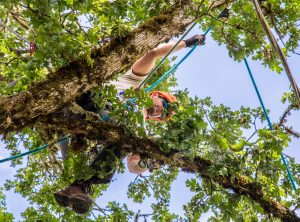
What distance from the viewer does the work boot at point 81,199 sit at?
420cm

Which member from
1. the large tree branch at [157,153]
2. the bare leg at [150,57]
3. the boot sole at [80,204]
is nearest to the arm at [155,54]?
the bare leg at [150,57]

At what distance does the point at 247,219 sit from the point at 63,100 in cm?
260

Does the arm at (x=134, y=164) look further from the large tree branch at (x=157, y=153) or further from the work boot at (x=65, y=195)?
the work boot at (x=65, y=195)

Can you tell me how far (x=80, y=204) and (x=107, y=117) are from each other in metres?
1.06

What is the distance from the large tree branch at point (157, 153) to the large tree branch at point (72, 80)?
1.23 ft

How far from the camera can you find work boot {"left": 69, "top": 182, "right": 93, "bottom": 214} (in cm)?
420

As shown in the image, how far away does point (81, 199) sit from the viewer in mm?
4211

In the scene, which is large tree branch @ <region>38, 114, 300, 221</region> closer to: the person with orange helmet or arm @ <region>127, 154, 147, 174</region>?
the person with orange helmet

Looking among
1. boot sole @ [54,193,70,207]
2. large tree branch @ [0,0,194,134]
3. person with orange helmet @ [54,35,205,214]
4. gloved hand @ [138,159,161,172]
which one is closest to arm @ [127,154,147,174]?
person with orange helmet @ [54,35,205,214]

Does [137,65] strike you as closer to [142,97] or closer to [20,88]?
[142,97]

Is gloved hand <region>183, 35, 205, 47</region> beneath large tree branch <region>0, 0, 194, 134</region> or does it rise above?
above

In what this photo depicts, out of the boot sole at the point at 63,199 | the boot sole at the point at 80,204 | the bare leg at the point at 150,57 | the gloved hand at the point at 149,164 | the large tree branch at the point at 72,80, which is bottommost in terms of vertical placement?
the boot sole at the point at 80,204

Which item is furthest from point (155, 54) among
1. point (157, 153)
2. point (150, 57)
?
point (157, 153)

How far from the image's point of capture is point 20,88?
17.1 feet
